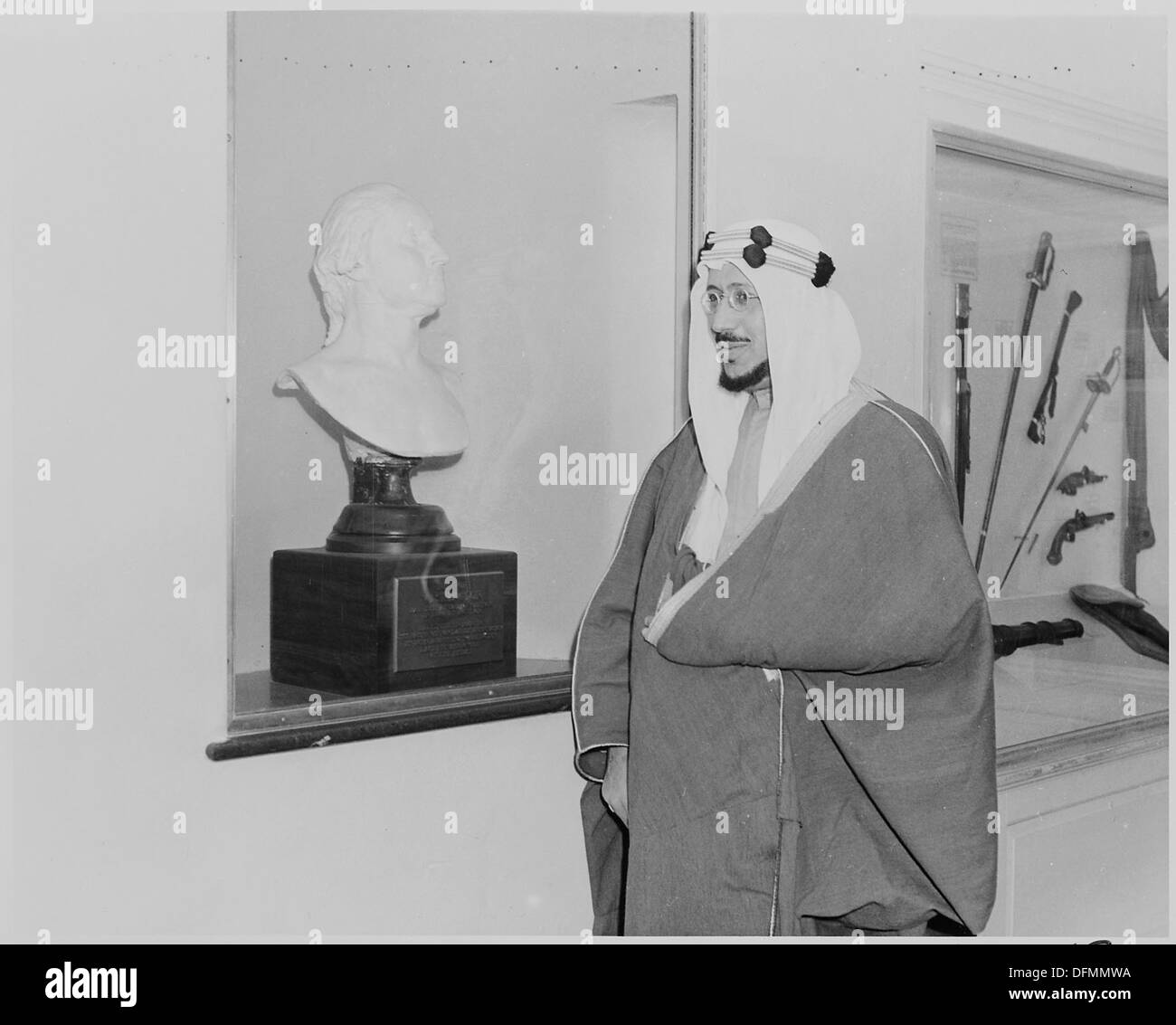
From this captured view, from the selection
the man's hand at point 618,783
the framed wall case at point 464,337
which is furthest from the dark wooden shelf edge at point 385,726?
the man's hand at point 618,783

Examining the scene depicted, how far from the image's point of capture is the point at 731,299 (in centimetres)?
213

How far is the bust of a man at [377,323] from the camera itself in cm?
227

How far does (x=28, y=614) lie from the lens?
2.00m

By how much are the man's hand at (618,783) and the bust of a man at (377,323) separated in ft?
1.97

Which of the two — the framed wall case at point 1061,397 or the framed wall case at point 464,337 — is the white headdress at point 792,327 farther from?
the framed wall case at point 1061,397

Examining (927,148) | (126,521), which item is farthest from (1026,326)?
(126,521)

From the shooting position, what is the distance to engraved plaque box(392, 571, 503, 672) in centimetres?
224

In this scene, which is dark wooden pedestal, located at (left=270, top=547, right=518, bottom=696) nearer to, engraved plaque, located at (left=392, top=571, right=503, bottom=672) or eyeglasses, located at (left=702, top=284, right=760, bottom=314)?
engraved plaque, located at (left=392, top=571, right=503, bottom=672)

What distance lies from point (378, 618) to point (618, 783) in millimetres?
494

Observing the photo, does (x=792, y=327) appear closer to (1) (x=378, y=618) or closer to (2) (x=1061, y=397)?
(1) (x=378, y=618)
